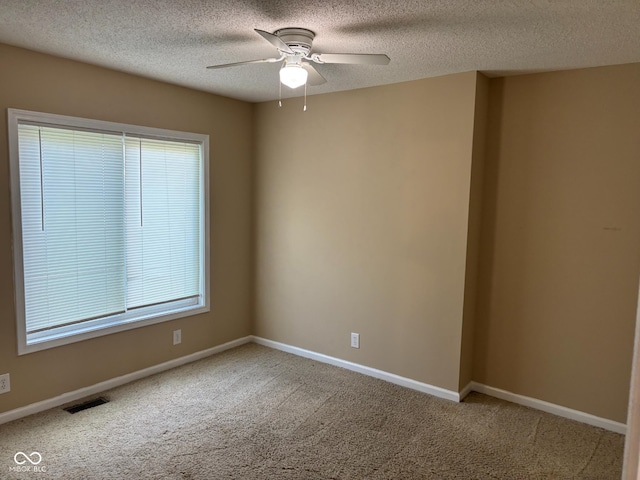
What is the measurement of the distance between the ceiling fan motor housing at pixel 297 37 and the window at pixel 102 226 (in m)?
1.72

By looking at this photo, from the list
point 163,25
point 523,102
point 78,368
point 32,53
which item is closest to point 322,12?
point 163,25

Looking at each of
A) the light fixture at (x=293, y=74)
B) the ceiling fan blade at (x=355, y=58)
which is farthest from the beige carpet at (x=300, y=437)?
the ceiling fan blade at (x=355, y=58)

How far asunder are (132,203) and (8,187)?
890mm

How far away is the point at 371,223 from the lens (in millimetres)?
3729

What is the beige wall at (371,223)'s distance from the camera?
10.8ft

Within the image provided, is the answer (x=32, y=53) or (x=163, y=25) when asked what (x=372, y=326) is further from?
(x=32, y=53)

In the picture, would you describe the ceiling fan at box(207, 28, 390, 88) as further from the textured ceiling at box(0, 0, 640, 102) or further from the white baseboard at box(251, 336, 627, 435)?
the white baseboard at box(251, 336, 627, 435)

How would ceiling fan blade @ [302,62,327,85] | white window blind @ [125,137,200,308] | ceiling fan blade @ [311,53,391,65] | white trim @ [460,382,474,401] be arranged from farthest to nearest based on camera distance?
white window blind @ [125,137,200,308], white trim @ [460,382,474,401], ceiling fan blade @ [302,62,327,85], ceiling fan blade @ [311,53,391,65]

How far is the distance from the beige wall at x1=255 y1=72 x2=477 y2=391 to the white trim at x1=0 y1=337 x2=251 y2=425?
63 cm

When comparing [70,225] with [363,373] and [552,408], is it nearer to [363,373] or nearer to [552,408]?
[363,373]

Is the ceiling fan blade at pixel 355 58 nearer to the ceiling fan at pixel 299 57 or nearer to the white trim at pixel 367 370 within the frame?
the ceiling fan at pixel 299 57

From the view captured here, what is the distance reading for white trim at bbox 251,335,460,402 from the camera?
3.41 m

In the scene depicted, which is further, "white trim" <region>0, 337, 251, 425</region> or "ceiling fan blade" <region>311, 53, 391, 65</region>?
"white trim" <region>0, 337, 251, 425</region>

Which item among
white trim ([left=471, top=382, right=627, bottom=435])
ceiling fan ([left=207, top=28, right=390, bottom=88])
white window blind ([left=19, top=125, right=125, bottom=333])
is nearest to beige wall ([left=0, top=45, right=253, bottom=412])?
white window blind ([left=19, top=125, right=125, bottom=333])
